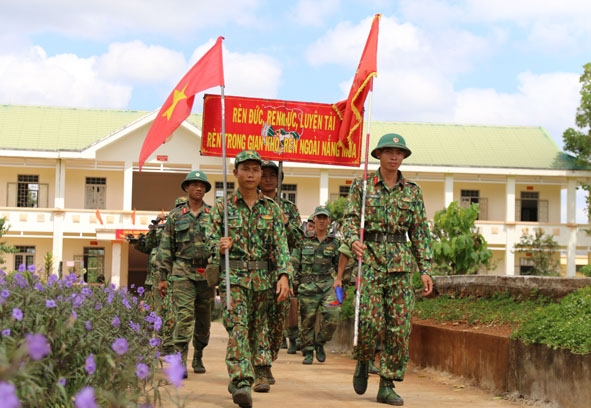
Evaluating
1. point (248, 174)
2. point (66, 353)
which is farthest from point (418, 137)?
point (66, 353)

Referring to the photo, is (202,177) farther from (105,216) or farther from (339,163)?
(105,216)

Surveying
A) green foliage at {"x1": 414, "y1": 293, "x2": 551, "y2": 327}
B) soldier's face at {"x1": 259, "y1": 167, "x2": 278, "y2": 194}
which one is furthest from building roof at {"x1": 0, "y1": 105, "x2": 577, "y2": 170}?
soldier's face at {"x1": 259, "y1": 167, "x2": 278, "y2": 194}

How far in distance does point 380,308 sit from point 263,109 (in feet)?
15.3

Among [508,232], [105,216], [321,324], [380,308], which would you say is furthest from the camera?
[508,232]

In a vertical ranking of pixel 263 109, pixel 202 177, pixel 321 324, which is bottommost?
pixel 321 324

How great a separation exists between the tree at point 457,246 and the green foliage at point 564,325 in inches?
756

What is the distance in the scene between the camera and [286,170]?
4100 centimetres

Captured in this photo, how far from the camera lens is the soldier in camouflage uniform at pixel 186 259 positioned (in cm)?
977

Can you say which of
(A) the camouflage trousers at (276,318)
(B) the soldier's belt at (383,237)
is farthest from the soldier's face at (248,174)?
(B) the soldier's belt at (383,237)

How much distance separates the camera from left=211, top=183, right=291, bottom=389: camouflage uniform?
7508 millimetres

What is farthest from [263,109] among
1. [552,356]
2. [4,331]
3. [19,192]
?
[19,192]

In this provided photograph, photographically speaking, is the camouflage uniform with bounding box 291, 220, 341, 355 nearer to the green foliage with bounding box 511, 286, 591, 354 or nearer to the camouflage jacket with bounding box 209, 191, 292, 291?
the green foliage with bounding box 511, 286, 591, 354

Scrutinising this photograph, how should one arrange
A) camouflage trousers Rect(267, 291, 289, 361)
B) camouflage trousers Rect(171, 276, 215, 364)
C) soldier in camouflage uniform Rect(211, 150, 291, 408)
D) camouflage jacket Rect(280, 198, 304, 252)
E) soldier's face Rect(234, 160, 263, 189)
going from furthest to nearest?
camouflage trousers Rect(171, 276, 215, 364) < camouflage jacket Rect(280, 198, 304, 252) < camouflage trousers Rect(267, 291, 289, 361) < soldier's face Rect(234, 160, 263, 189) < soldier in camouflage uniform Rect(211, 150, 291, 408)

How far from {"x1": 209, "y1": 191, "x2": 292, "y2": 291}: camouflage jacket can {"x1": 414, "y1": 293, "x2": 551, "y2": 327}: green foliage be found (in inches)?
93.4
